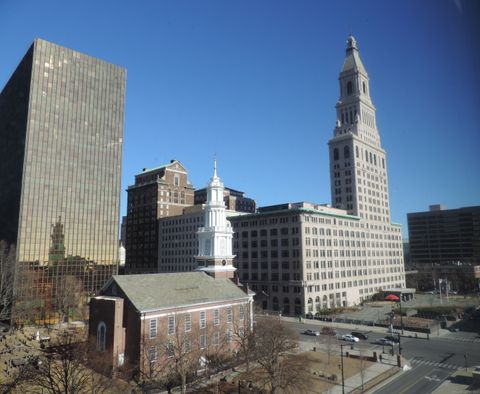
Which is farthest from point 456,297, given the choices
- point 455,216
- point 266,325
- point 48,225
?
point 48,225

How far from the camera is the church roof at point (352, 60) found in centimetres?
13800

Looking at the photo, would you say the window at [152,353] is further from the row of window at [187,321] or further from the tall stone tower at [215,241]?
the tall stone tower at [215,241]

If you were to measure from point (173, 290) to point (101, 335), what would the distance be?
32.5 feet

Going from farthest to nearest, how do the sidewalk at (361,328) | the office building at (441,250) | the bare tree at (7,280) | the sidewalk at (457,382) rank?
1. the office building at (441,250)
2. the bare tree at (7,280)
3. the sidewalk at (361,328)
4. the sidewalk at (457,382)

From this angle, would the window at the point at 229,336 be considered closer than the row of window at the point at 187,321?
No

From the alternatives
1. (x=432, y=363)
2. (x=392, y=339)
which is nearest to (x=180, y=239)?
(x=392, y=339)

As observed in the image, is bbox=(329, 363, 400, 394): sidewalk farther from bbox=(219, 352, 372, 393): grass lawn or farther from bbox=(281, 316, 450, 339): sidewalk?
bbox=(281, 316, 450, 339): sidewalk

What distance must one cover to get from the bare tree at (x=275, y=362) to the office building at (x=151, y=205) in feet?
328

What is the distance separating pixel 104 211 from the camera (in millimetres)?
103188

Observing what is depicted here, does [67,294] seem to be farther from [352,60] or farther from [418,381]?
[352,60]

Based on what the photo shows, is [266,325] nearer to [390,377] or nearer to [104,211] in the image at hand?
[390,377]

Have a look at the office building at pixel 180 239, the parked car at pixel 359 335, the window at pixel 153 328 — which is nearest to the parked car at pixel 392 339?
the parked car at pixel 359 335

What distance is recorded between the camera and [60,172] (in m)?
96.8

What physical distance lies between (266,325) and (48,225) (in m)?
68.4
